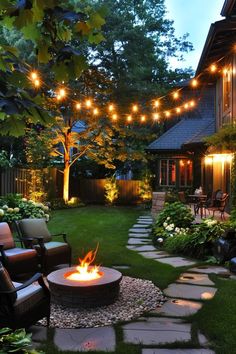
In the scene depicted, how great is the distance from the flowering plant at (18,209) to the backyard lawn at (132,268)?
Result: 42.5 inches

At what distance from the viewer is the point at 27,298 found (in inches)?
147

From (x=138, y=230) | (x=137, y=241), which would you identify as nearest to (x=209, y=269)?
(x=137, y=241)

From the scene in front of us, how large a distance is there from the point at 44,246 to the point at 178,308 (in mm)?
2485

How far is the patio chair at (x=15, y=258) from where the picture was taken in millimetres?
5512

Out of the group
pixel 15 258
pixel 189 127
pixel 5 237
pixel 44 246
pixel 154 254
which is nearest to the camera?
pixel 15 258

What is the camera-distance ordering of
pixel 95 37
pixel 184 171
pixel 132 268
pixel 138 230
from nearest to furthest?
1. pixel 95 37
2. pixel 132 268
3. pixel 138 230
4. pixel 184 171

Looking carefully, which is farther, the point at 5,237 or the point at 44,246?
the point at 44,246

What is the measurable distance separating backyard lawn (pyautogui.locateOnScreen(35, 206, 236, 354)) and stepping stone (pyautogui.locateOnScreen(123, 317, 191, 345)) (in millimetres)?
102

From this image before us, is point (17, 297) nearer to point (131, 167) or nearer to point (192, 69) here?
point (131, 167)

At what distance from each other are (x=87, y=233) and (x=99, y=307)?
5.91m

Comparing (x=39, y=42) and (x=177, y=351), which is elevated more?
(x=39, y=42)

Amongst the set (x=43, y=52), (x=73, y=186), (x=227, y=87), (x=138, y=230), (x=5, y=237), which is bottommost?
(x=138, y=230)

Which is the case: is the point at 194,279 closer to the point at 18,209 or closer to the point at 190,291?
the point at 190,291

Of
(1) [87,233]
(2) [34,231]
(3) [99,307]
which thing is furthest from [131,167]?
(3) [99,307]
